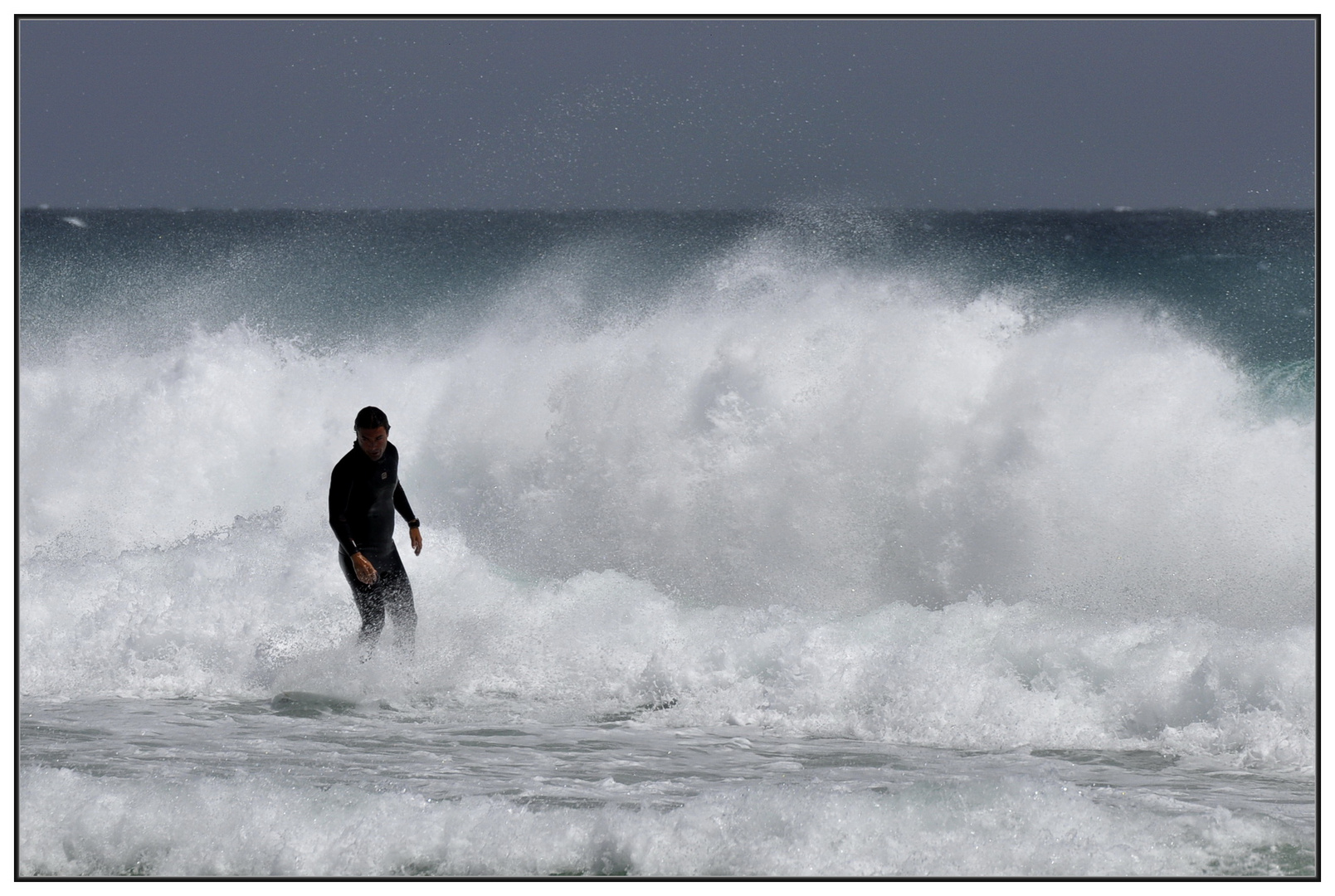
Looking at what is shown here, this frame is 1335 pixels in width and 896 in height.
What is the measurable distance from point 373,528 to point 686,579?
2.98m

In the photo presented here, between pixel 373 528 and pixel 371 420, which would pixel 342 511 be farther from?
pixel 371 420

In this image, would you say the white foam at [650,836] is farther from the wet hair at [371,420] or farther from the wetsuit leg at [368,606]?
the wet hair at [371,420]

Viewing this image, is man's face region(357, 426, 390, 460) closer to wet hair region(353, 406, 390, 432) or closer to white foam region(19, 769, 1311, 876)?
wet hair region(353, 406, 390, 432)

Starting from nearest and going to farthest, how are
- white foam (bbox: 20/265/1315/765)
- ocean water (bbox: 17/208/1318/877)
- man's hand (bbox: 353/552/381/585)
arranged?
ocean water (bbox: 17/208/1318/877) < man's hand (bbox: 353/552/381/585) < white foam (bbox: 20/265/1315/765)

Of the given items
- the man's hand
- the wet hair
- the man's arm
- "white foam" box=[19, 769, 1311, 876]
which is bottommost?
"white foam" box=[19, 769, 1311, 876]

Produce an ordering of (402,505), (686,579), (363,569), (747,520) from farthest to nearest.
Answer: (747,520) < (686,579) < (402,505) < (363,569)

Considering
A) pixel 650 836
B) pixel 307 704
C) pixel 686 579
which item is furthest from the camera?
pixel 686 579

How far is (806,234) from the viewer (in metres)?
13.2

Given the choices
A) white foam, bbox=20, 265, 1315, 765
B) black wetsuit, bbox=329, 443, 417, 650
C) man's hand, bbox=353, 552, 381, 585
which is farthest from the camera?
white foam, bbox=20, 265, 1315, 765

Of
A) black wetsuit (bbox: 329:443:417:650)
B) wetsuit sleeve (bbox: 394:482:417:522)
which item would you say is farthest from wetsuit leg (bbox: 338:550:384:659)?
wetsuit sleeve (bbox: 394:482:417:522)

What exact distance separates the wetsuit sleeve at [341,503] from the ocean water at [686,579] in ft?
2.64

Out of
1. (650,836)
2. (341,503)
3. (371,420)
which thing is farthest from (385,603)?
(650,836)

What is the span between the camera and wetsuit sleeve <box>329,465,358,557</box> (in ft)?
21.6

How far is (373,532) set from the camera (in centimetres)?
678
